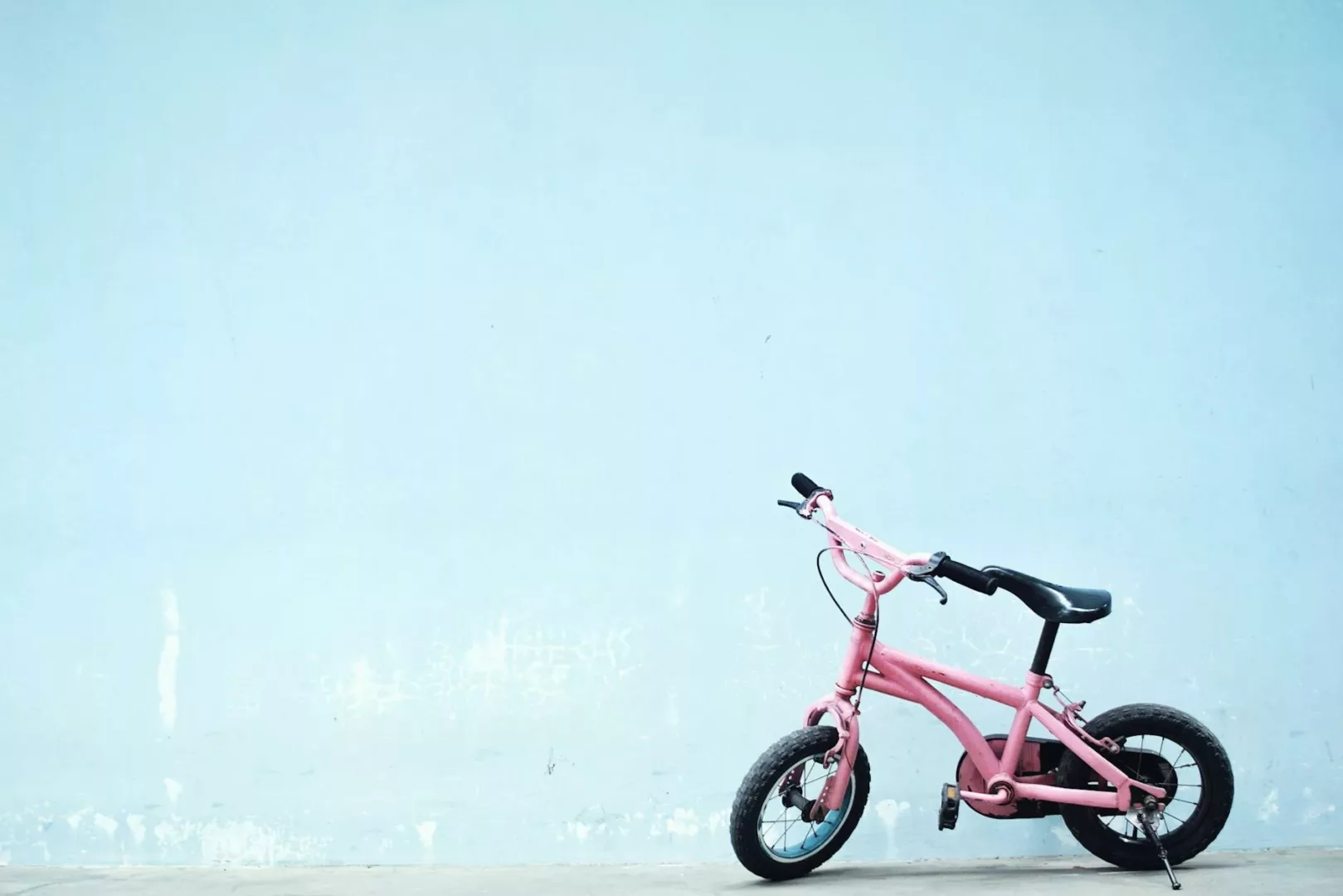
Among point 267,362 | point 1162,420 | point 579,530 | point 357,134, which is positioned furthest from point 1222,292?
Result: point 267,362

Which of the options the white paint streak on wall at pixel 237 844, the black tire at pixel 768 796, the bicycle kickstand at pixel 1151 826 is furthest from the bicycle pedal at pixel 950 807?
the white paint streak on wall at pixel 237 844

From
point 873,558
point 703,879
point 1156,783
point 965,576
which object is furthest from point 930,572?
point 703,879

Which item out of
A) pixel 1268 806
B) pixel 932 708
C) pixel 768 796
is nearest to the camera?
pixel 768 796

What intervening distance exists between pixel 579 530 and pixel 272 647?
1092mm

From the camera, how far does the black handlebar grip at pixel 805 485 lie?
3491mm

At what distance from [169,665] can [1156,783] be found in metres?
3.12

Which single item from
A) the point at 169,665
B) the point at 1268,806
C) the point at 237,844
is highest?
the point at 169,665

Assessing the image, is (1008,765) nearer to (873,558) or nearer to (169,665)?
(873,558)

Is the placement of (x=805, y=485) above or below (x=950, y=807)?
above

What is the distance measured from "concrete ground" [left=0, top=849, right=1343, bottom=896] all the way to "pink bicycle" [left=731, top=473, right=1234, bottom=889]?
118 mm

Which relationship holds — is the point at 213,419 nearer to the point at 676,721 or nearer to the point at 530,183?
the point at 530,183

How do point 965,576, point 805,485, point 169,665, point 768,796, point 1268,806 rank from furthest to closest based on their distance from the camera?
point 169,665, point 1268,806, point 805,485, point 768,796, point 965,576

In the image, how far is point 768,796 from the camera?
10.5 ft

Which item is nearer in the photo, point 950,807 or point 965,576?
point 965,576
